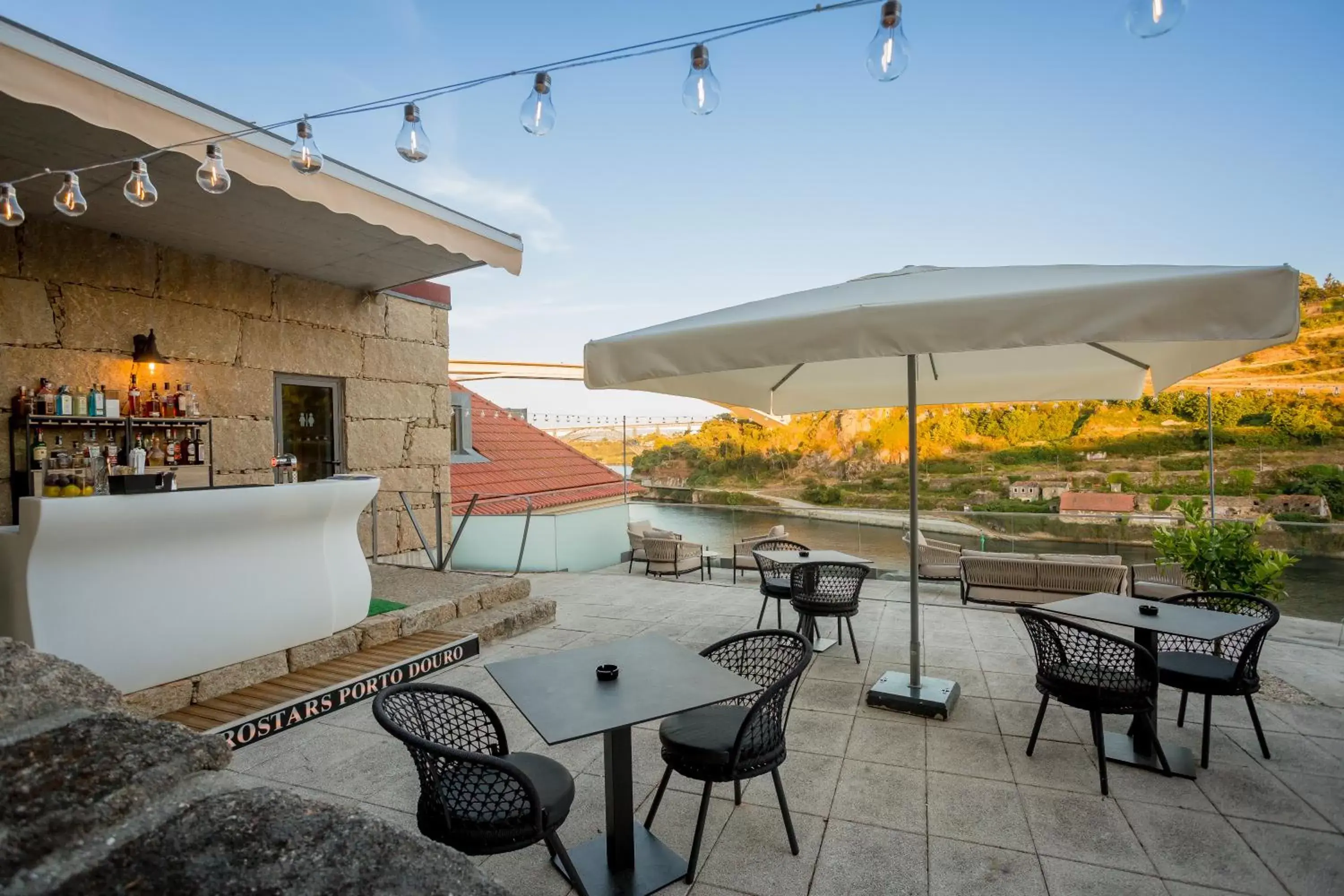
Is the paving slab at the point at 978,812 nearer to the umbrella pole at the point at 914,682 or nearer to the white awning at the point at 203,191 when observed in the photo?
the umbrella pole at the point at 914,682

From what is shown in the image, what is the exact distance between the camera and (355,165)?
4020mm

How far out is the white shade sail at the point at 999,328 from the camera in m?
2.08

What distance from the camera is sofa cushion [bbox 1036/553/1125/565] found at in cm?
591

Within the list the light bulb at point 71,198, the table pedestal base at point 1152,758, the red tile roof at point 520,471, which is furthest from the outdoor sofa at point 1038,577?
the light bulb at point 71,198

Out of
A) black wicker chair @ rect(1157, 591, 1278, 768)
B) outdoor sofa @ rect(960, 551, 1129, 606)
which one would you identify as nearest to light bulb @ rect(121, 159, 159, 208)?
black wicker chair @ rect(1157, 591, 1278, 768)

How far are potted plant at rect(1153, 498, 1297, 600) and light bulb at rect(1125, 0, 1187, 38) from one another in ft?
15.0

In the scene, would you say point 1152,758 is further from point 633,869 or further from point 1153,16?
point 1153,16

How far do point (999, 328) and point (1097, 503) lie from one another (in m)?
6.78

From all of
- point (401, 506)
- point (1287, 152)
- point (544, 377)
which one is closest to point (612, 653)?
point (401, 506)

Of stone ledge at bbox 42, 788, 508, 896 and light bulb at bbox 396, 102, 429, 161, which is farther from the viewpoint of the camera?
light bulb at bbox 396, 102, 429, 161

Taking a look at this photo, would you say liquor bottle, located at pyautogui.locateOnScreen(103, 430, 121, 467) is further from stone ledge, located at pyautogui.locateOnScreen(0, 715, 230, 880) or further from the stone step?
stone ledge, located at pyautogui.locateOnScreen(0, 715, 230, 880)

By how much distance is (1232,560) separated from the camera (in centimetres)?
508

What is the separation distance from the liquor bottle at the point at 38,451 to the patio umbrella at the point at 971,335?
361 cm

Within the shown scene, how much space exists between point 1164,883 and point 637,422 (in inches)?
362
